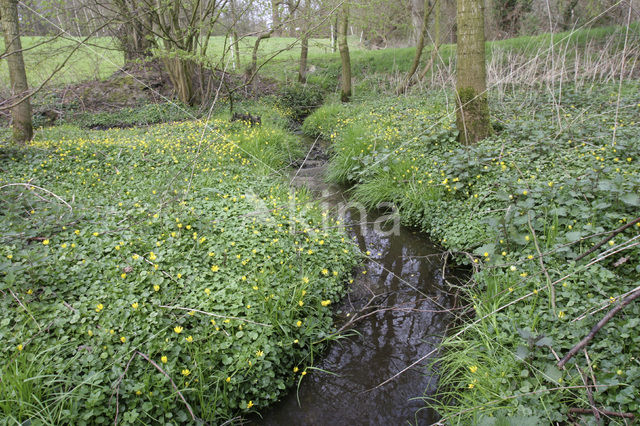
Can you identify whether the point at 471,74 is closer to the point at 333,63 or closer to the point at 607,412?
the point at 607,412

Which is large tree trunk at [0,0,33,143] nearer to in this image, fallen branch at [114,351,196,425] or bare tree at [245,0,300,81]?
bare tree at [245,0,300,81]

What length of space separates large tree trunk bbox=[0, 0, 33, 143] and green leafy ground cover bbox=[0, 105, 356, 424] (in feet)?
7.21

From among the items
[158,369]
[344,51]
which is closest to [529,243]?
[158,369]

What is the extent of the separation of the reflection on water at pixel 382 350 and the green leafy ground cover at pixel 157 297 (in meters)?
0.17

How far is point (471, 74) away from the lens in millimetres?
4551

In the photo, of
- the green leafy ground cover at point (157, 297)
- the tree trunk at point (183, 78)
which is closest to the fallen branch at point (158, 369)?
the green leafy ground cover at point (157, 297)

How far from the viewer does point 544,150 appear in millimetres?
4117

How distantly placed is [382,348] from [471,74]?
365cm

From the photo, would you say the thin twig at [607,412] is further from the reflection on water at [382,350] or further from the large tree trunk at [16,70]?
the large tree trunk at [16,70]

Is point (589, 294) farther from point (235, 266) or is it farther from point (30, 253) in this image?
point (30, 253)

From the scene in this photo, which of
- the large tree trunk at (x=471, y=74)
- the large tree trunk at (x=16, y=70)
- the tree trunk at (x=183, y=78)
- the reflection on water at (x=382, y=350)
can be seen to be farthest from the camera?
the tree trunk at (x=183, y=78)

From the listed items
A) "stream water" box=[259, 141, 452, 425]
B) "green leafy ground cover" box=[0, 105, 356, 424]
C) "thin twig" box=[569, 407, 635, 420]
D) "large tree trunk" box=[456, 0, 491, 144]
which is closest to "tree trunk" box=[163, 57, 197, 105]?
"green leafy ground cover" box=[0, 105, 356, 424]

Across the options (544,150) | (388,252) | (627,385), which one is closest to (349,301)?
(388,252)

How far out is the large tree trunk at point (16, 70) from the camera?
5.20 metres
